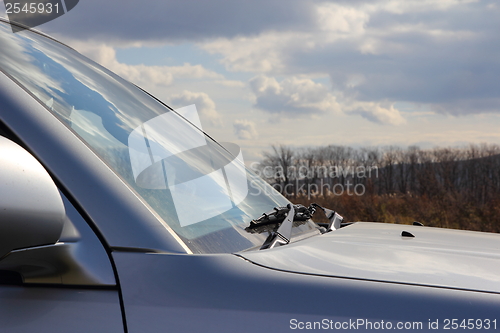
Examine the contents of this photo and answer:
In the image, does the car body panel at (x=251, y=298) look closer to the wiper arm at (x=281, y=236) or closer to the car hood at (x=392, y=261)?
the car hood at (x=392, y=261)

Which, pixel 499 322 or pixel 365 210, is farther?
pixel 365 210

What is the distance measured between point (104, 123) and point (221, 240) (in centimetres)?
49

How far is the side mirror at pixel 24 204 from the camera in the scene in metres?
0.92

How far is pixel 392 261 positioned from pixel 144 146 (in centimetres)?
82

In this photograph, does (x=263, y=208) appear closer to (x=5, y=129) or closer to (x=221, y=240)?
(x=221, y=240)

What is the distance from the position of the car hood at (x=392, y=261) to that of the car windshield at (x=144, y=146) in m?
0.19

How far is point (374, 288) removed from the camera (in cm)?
105

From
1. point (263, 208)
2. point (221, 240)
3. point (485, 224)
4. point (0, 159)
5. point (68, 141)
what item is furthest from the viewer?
point (485, 224)

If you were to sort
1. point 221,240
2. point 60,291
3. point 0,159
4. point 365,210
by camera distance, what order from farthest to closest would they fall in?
point 365,210 → point 221,240 → point 60,291 → point 0,159

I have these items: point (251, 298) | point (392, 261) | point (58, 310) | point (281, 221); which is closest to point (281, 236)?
point (281, 221)

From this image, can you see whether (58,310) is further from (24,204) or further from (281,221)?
(281,221)

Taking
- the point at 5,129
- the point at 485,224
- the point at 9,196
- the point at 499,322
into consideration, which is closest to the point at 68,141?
the point at 5,129

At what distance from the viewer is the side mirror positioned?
0.92 m

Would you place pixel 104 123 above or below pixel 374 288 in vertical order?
above
